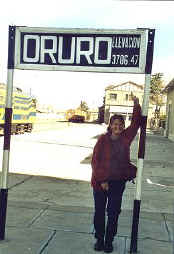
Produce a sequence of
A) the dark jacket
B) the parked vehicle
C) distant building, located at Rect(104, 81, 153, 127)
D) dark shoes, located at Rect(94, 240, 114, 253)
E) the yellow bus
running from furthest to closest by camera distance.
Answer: the parked vehicle, distant building, located at Rect(104, 81, 153, 127), the yellow bus, dark shoes, located at Rect(94, 240, 114, 253), the dark jacket

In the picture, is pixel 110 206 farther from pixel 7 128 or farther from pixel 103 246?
pixel 7 128

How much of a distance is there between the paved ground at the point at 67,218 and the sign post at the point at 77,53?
1.34 feet

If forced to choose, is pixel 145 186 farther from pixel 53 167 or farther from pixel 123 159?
pixel 123 159

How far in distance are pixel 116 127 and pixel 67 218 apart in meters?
2.09

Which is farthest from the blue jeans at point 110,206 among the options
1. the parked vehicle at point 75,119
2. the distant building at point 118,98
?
the parked vehicle at point 75,119

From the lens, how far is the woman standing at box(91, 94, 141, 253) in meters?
3.88

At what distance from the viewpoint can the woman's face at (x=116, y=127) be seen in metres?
4.00

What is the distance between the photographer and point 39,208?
576 cm

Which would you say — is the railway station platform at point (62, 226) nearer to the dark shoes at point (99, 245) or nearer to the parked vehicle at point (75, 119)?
the dark shoes at point (99, 245)

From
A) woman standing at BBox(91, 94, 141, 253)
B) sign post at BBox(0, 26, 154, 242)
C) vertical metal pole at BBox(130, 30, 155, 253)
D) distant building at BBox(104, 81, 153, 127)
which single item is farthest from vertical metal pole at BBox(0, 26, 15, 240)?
distant building at BBox(104, 81, 153, 127)

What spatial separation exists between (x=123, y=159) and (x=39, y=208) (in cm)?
247

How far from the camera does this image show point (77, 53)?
4133 mm

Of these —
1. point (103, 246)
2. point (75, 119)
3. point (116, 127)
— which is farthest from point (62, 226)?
point (75, 119)

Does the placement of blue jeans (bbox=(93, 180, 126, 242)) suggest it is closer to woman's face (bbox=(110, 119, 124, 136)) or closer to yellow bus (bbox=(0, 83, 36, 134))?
woman's face (bbox=(110, 119, 124, 136))
